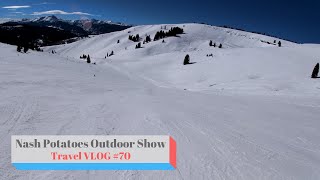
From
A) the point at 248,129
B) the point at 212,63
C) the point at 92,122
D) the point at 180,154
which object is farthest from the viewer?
the point at 212,63

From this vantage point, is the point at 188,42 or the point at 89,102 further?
the point at 188,42

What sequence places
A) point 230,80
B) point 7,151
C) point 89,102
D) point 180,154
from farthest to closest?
point 230,80
point 89,102
point 180,154
point 7,151

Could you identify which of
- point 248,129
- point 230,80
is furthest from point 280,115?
point 230,80

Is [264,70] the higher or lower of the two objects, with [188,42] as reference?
lower

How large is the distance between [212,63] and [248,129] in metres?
38.0

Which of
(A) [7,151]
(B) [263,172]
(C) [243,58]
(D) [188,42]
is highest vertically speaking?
(D) [188,42]

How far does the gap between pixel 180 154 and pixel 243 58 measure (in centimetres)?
4423

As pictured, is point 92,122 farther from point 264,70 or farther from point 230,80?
point 264,70

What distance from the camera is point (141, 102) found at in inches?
536

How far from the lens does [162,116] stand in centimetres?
1073

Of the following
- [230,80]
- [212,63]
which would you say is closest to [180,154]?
[230,80]

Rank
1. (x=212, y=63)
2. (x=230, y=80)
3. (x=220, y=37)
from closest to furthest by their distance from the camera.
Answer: (x=230, y=80)
(x=212, y=63)
(x=220, y=37)

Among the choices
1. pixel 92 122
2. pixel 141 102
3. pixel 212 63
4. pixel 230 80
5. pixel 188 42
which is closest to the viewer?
pixel 92 122

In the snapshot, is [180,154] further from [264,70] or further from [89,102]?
[264,70]
